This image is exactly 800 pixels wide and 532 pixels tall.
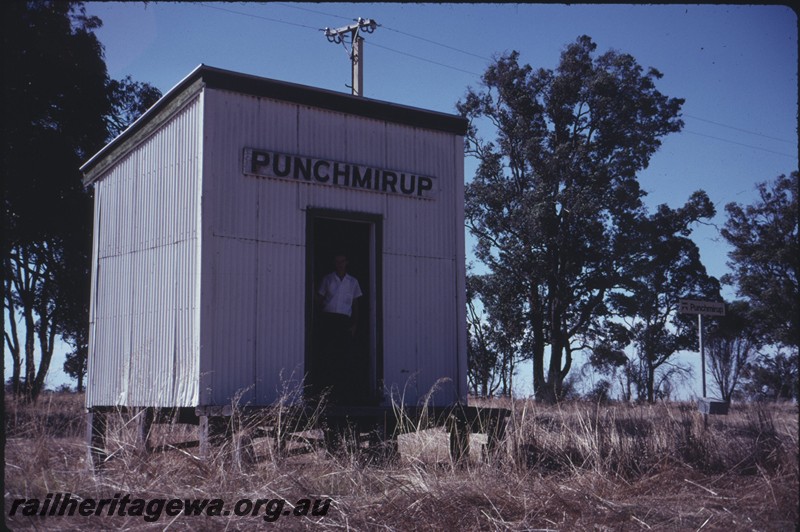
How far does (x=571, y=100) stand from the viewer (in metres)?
28.7

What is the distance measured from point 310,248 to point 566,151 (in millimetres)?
19535

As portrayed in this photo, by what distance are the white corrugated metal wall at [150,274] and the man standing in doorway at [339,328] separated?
1878mm

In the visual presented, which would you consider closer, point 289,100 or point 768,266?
point 289,100

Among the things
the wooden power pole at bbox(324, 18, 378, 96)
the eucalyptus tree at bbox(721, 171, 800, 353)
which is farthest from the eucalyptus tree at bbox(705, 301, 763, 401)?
the wooden power pole at bbox(324, 18, 378, 96)

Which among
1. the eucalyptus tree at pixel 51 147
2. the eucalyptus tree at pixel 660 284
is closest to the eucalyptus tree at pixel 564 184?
the eucalyptus tree at pixel 660 284

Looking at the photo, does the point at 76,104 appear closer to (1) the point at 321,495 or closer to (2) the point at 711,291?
(1) the point at 321,495

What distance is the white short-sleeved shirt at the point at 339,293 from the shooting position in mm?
10023

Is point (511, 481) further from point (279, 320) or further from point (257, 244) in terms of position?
point (257, 244)

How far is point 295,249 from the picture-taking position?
9367mm

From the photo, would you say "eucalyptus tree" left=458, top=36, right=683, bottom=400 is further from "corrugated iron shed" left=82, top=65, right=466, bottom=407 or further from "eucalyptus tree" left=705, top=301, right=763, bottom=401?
"corrugated iron shed" left=82, top=65, right=466, bottom=407

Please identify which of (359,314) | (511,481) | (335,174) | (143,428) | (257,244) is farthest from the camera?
(359,314)

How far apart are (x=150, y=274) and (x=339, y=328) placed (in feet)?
7.94

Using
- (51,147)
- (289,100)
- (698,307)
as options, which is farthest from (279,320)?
(51,147)

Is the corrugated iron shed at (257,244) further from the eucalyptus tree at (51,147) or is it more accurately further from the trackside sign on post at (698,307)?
the eucalyptus tree at (51,147)
